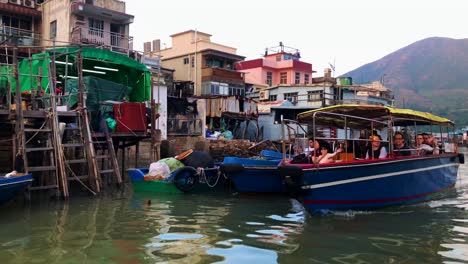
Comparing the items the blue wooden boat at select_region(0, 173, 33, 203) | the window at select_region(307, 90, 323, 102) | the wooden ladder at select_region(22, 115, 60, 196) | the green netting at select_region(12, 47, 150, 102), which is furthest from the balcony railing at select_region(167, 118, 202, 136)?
the blue wooden boat at select_region(0, 173, 33, 203)

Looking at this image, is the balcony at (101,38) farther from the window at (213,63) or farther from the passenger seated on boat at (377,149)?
the passenger seated on boat at (377,149)

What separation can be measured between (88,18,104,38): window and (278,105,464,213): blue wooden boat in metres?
19.8

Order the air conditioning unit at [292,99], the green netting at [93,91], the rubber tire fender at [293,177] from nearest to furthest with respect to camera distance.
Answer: the rubber tire fender at [293,177]
the green netting at [93,91]
the air conditioning unit at [292,99]

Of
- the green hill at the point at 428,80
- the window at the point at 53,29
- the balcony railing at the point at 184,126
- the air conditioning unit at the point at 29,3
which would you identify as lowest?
the balcony railing at the point at 184,126

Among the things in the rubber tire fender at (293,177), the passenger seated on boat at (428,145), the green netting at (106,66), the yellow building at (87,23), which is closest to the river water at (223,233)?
the rubber tire fender at (293,177)

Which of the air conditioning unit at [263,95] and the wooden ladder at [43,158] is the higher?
the air conditioning unit at [263,95]

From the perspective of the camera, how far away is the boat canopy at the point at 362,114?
1044cm

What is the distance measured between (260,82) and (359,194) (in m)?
35.4

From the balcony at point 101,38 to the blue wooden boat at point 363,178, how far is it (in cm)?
1830

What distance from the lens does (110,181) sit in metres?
16.6

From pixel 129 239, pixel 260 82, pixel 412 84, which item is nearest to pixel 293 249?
pixel 129 239

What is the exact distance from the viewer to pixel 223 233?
8.31 m

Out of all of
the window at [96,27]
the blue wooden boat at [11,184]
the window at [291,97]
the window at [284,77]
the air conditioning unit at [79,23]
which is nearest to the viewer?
the blue wooden boat at [11,184]

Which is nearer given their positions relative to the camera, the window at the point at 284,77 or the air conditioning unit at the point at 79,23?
the air conditioning unit at the point at 79,23
